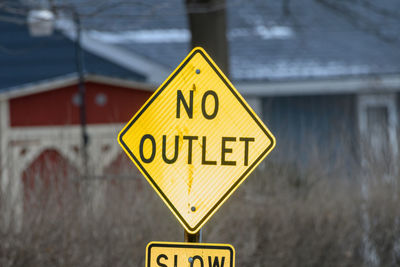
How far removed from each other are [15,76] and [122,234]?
6162mm

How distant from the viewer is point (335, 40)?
15.2 metres

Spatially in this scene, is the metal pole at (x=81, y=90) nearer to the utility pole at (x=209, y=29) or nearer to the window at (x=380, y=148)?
the utility pole at (x=209, y=29)

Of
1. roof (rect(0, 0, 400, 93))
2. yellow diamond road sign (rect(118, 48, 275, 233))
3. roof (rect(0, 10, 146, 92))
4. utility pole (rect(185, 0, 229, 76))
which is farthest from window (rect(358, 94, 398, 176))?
roof (rect(0, 10, 146, 92))

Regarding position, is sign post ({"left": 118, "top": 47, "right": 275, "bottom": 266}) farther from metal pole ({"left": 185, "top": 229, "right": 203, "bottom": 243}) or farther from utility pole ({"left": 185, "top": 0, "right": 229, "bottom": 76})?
utility pole ({"left": 185, "top": 0, "right": 229, "bottom": 76})

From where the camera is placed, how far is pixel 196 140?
3980 millimetres

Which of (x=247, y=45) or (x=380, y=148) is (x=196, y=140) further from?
(x=247, y=45)

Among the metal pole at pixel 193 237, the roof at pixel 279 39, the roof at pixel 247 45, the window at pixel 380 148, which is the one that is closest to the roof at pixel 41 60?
the roof at pixel 247 45

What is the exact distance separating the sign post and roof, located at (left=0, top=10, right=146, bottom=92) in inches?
320

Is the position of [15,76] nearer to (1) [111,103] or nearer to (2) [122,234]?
(1) [111,103]

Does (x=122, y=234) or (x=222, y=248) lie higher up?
(x=222, y=248)

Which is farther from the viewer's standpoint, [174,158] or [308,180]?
[308,180]

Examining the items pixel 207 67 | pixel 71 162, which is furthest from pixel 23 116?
pixel 207 67

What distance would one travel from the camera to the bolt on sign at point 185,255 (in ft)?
12.5

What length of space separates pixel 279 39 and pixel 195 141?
11311 millimetres
